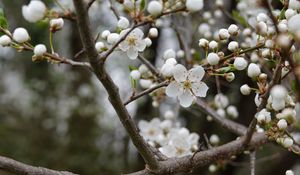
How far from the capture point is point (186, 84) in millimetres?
1507

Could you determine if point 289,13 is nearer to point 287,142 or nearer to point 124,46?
point 287,142

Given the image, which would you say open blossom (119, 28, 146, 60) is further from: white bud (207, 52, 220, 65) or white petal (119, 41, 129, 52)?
white bud (207, 52, 220, 65)

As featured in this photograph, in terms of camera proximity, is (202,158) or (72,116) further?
(72,116)

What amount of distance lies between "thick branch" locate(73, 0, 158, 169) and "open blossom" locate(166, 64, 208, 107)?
0.53ft

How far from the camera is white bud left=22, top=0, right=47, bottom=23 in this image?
1.17 m

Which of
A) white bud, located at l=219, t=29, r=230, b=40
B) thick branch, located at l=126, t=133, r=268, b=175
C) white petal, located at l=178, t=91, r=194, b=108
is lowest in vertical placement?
thick branch, located at l=126, t=133, r=268, b=175

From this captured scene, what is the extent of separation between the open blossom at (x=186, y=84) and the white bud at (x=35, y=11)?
1.38ft

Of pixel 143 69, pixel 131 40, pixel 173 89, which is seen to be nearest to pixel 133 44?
pixel 131 40

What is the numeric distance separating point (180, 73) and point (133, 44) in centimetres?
20

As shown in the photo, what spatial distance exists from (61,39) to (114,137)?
2.47 meters

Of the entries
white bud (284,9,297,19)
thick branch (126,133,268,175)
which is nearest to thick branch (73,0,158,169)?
thick branch (126,133,268,175)

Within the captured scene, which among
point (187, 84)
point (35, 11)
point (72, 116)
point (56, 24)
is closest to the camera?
point (35, 11)

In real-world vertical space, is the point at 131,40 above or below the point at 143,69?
above

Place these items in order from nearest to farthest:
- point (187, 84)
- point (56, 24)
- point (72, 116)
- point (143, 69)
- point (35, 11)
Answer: point (35, 11), point (56, 24), point (187, 84), point (143, 69), point (72, 116)
